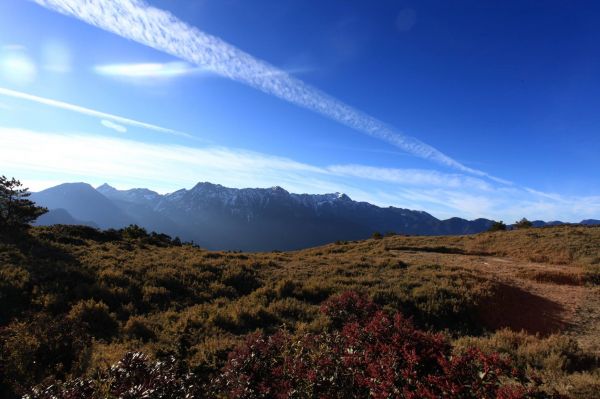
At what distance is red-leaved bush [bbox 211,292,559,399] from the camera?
4.75 metres

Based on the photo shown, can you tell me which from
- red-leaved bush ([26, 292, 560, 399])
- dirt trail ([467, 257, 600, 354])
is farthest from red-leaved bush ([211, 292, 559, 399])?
dirt trail ([467, 257, 600, 354])

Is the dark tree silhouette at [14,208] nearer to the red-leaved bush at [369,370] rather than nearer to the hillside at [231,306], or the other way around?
the hillside at [231,306]

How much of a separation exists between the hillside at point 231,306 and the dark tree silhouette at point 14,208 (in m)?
4.47

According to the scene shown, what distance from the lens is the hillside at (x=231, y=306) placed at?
7629mm

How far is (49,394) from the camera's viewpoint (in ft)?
16.9

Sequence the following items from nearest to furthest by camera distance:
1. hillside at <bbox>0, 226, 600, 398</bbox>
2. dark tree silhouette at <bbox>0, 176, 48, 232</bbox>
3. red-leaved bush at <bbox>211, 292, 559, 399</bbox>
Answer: red-leaved bush at <bbox>211, 292, 559, 399</bbox>, hillside at <bbox>0, 226, 600, 398</bbox>, dark tree silhouette at <bbox>0, 176, 48, 232</bbox>

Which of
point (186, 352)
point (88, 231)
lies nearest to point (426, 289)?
point (186, 352)

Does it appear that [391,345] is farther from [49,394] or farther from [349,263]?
[349,263]

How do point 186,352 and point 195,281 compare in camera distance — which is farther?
point 195,281

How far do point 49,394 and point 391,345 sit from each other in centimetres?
549

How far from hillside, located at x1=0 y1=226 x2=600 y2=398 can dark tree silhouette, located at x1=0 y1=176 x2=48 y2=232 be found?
4470mm

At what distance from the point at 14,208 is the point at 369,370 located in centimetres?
3044

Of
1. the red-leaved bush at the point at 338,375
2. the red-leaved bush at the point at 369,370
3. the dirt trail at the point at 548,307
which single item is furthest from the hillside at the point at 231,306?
the red-leaved bush at the point at 369,370

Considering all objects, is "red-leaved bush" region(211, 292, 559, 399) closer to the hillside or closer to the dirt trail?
the hillside
